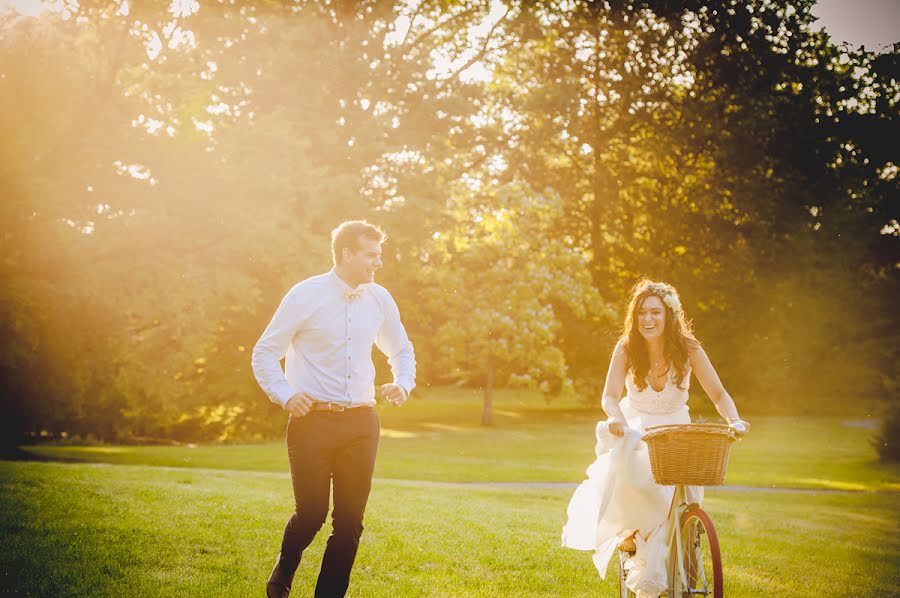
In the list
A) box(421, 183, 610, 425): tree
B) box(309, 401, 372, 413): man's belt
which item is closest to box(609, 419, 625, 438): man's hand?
box(309, 401, 372, 413): man's belt

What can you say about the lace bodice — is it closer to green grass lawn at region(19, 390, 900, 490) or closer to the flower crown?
the flower crown

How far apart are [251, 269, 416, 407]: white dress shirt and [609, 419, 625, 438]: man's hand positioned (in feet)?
4.27

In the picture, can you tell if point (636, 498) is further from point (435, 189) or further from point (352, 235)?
point (435, 189)

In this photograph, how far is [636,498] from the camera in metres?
5.69

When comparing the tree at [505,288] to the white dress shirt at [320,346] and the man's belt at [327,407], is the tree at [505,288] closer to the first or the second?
the white dress shirt at [320,346]

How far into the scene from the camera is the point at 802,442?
29625 millimetres

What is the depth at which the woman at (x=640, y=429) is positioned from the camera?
5.63 metres

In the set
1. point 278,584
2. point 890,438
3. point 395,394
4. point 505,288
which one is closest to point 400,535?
point 278,584

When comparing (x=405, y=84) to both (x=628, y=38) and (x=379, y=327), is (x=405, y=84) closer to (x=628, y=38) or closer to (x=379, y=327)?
(x=628, y=38)

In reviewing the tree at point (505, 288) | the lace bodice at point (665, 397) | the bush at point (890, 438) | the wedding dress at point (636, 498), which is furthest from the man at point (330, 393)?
the tree at point (505, 288)

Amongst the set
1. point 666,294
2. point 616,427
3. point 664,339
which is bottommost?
point 616,427

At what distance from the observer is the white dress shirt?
17.1 ft

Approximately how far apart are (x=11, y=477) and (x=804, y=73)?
31.9 m

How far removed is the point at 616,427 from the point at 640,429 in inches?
17.3
